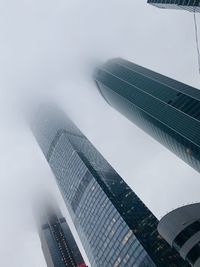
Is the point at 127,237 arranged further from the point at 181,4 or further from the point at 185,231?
the point at 181,4

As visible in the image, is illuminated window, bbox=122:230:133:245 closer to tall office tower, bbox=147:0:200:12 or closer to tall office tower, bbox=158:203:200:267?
tall office tower, bbox=158:203:200:267

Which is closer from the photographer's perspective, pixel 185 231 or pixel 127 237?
pixel 185 231

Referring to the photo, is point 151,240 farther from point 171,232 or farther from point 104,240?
point 171,232

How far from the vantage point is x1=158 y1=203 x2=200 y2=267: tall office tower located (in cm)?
11238

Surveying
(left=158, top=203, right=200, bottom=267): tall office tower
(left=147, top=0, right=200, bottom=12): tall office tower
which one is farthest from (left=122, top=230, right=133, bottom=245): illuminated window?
(left=147, top=0, right=200, bottom=12): tall office tower

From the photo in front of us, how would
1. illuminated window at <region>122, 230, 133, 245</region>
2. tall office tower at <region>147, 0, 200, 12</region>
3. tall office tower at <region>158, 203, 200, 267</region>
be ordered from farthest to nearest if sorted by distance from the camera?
illuminated window at <region>122, 230, 133, 245</region> < tall office tower at <region>147, 0, 200, 12</region> < tall office tower at <region>158, 203, 200, 267</region>

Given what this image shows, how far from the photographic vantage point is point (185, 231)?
116 meters

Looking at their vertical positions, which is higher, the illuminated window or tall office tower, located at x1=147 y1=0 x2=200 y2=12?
tall office tower, located at x1=147 y1=0 x2=200 y2=12

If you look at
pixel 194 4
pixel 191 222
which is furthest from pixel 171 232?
pixel 194 4

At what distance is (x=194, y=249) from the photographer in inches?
4419

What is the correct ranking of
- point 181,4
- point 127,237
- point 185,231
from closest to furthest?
point 185,231
point 181,4
point 127,237

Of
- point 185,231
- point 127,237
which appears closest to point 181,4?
point 185,231

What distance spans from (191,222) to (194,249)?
25.4 ft

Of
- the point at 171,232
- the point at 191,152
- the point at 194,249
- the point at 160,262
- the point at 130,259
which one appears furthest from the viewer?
the point at 191,152
